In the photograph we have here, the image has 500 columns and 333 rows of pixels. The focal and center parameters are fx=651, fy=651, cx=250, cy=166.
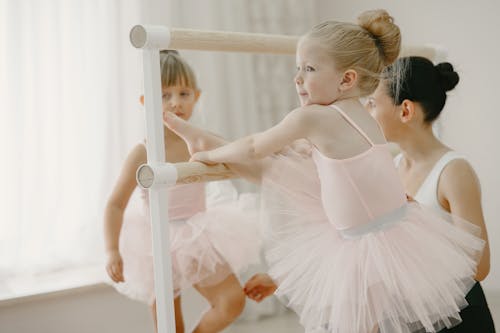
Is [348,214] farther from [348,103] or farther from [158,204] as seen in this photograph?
[158,204]

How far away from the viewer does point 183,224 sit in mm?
1608

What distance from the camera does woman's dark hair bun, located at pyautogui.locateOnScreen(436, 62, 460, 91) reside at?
143cm

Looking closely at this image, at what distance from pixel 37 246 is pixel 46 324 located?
0.82 ft

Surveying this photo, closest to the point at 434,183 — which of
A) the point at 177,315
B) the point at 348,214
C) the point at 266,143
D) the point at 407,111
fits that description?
the point at 407,111

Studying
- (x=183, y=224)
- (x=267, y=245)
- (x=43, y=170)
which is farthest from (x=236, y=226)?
(x=43, y=170)

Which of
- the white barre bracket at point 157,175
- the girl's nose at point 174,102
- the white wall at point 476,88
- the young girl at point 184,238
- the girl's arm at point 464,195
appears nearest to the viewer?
the white barre bracket at point 157,175

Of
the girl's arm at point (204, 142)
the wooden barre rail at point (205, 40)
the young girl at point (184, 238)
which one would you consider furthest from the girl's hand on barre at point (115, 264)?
the wooden barre rail at point (205, 40)

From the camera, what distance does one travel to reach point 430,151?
1.44 meters

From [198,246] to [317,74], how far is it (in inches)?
23.9

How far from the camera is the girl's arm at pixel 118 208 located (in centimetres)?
163

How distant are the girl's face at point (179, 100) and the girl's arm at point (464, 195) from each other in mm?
656

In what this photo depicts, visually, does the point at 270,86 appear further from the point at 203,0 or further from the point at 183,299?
the point at 183,299

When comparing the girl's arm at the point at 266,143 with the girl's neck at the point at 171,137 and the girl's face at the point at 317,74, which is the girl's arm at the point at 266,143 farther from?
the girl's neck at the point at 171,137

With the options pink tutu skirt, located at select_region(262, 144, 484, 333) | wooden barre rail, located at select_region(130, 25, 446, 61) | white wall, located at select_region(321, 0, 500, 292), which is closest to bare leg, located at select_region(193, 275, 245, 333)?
pink tutu skirt, located at select_region(262, 144, 484, 333)
